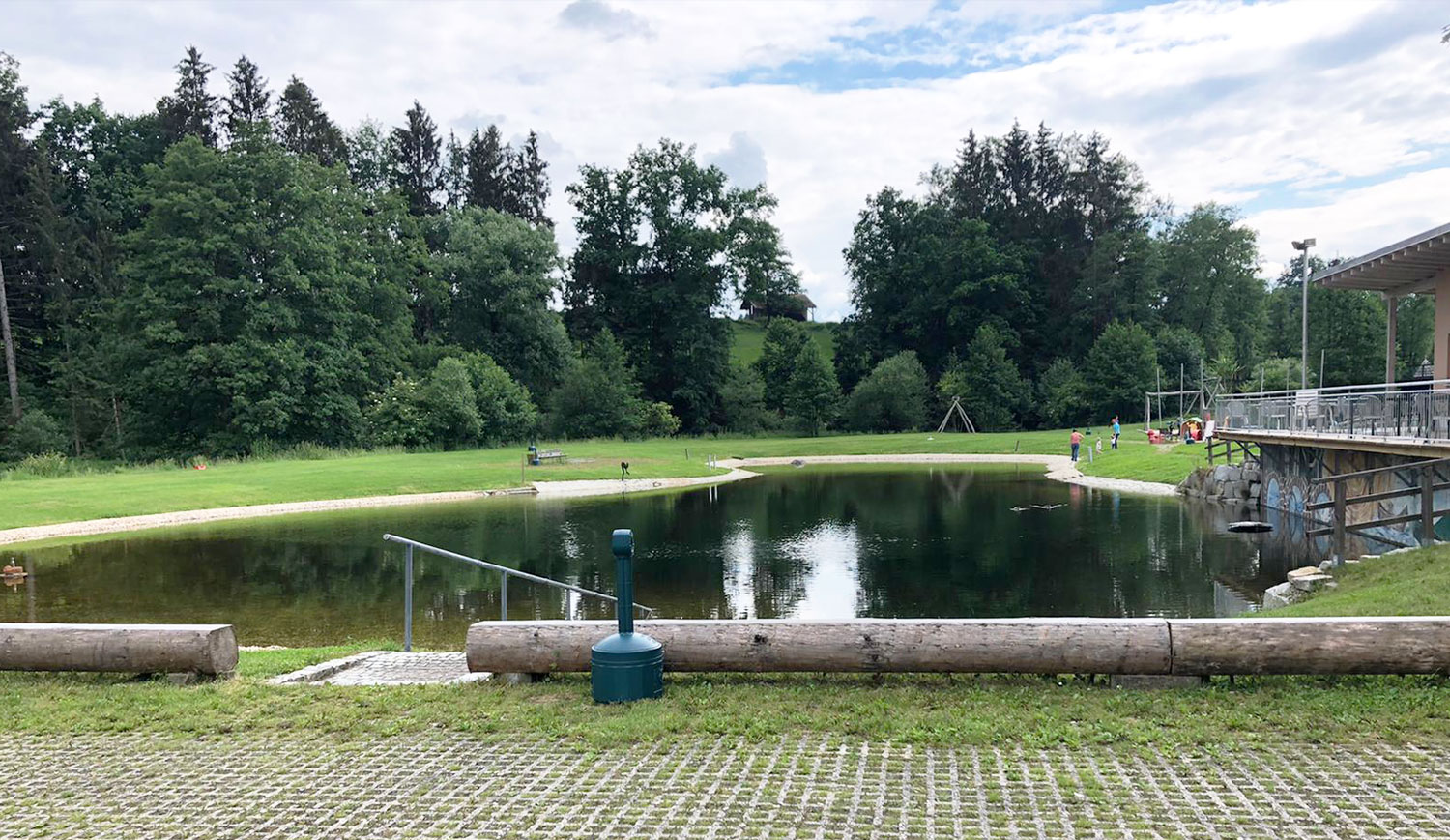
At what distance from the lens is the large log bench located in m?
5.99

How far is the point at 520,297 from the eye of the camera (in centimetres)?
5822

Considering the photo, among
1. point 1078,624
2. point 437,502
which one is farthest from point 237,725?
point 437,502

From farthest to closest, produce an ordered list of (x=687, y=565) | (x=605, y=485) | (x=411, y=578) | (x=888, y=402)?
(x=888, y=402), (x=605, y=485), (x=687, y=565), (x=411, y=578)

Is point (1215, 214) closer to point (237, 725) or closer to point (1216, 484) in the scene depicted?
point (1216, 484)

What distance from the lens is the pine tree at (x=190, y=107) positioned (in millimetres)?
52375

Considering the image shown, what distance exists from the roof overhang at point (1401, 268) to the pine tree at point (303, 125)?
5472 cm

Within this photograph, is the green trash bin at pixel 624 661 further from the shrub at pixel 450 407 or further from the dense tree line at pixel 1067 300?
the dense tree line at pixel 1067 300

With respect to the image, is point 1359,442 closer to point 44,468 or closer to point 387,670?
point 387,670

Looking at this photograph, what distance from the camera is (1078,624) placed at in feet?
20.5

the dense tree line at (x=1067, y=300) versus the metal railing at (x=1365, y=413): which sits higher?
the dense tree line at (x=1067, y=300)

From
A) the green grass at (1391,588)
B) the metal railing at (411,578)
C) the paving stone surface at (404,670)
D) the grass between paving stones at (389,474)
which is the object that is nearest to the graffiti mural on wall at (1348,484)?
the green grass at (1391,588)

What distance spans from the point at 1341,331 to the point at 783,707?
77.1 m

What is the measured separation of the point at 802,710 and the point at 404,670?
12.7ft

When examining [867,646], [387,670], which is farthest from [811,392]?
[867,646]
